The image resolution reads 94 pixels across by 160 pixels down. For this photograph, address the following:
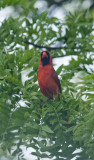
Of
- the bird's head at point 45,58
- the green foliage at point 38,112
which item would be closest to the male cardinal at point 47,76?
the bird's head at point 45,58

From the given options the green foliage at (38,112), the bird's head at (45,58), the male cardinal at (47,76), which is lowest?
the green foliage at (38,112)

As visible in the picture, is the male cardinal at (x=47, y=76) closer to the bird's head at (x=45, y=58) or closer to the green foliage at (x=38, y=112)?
the bird's head at (x=45, y=58)

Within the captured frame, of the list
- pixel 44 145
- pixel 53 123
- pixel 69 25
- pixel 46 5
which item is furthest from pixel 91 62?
pixel 46 5

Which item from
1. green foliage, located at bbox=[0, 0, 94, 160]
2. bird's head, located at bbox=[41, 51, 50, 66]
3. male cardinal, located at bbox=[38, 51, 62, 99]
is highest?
bird's head, located at bbox=[41, 51, 50, 66]

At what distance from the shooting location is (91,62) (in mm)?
3516

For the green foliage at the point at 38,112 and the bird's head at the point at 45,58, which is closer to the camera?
the green foliage at the point at 38,112

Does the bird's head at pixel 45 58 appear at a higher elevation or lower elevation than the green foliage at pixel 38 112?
higher

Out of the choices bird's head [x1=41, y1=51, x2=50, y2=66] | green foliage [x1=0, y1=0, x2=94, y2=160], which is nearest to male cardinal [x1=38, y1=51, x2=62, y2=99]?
bird's head [x1=41, y1=51, x2=50, y2=66]

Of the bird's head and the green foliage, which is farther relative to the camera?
the bird's head

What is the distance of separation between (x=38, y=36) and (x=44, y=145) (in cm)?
160

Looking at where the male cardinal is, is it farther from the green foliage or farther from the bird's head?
the green foliage

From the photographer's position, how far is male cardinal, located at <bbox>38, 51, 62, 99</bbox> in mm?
3461

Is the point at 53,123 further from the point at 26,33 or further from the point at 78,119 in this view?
the point at 26,33

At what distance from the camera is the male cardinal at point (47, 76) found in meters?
3.46
